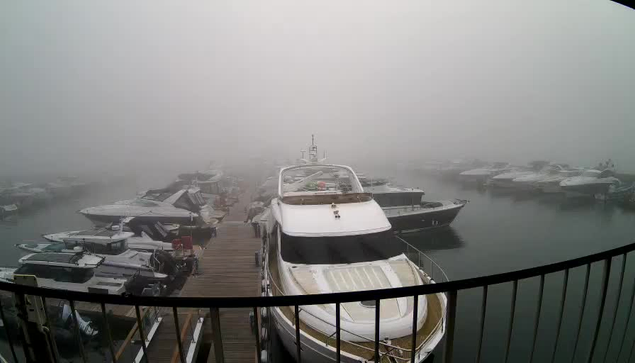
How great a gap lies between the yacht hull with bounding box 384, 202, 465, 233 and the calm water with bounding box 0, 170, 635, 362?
0.71 meters

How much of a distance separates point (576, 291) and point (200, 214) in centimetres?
2192

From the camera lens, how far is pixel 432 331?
4.27 metres

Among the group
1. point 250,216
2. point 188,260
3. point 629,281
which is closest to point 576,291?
point 629,281

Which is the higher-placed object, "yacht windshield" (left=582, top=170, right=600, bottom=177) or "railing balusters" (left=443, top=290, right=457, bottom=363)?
"railing balusters" (left=443, top=290, right=457, bottom=363)

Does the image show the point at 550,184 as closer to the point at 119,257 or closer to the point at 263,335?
the point at 263,335

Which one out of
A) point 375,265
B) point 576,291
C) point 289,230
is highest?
point 289,230

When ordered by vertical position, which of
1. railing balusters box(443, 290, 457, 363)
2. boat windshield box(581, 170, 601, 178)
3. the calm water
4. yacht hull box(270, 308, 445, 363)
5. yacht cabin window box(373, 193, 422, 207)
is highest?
railing balusters box(443, 290, 457, 363)

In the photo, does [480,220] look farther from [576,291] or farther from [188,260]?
[188,260]

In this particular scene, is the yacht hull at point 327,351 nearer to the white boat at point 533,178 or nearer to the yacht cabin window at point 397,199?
the yacht cabin window at point 397,199

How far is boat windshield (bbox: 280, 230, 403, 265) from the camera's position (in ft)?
18.8

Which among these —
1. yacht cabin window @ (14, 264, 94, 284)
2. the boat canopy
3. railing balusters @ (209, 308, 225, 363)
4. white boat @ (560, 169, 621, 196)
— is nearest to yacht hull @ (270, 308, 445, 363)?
the boat canopy

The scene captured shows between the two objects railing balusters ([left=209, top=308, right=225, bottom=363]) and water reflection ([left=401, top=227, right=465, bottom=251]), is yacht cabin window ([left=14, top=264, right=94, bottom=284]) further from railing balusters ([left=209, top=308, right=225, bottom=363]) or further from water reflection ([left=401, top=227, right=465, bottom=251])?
water reflection ([left=401, top=227, right=465, bottom=251])

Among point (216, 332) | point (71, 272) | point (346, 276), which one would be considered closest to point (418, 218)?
point (346, 276)

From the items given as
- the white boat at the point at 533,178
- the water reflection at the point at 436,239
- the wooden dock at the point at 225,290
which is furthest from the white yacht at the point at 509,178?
the wooden dock at the point at 225,290
